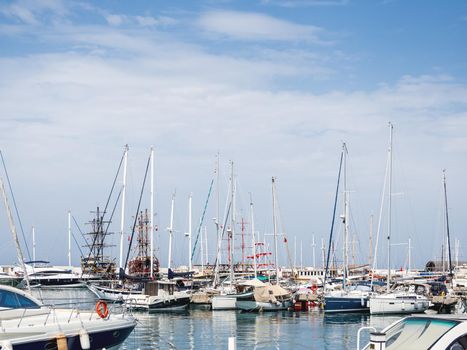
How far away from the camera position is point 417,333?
34.5ft

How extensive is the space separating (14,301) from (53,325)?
1838 mm

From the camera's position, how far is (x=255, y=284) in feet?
185

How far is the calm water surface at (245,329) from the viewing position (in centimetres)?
3559

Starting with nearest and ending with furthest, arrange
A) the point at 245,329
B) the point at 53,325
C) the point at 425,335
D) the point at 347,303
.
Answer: the point at 425,335 < the point at 53,325 < the point at 245,329 < the point at 347,303

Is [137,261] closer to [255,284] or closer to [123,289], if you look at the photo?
[123,289]

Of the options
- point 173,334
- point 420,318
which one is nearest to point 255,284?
point 173,334

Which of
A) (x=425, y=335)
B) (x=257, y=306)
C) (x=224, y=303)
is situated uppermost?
(x=425, y=335)

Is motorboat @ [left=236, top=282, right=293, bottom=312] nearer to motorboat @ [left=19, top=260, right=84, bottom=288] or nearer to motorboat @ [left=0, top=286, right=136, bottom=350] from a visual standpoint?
motorboat @ [left=0, top=286, right=136, bottom=350]

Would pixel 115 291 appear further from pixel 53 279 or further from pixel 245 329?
pixel 53 279

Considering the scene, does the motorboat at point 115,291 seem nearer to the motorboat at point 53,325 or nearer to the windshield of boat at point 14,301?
the motorboat at point 53,325

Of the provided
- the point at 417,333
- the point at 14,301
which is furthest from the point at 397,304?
the point at 417,333

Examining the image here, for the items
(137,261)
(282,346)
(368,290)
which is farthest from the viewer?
(137,261)

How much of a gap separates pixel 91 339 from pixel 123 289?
41.4m

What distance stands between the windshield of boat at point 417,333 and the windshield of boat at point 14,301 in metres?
12.5
